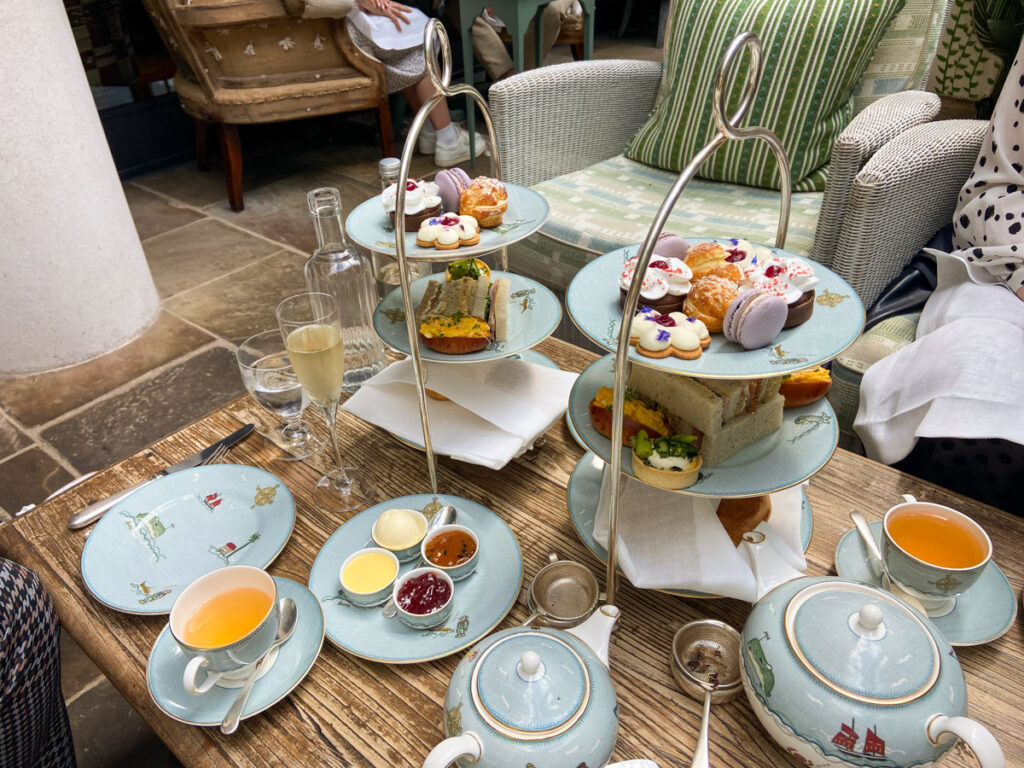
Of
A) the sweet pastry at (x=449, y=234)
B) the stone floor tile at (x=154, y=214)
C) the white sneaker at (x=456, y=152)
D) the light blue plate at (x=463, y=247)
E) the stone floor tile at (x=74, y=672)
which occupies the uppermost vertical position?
the sweet pastry at (x=449, y=234)

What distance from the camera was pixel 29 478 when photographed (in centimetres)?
178

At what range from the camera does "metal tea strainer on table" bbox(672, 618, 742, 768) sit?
25.5 inches

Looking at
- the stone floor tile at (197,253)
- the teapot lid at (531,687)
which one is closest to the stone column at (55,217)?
the stone floor tile at (197,253)

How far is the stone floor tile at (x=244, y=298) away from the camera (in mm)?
2311

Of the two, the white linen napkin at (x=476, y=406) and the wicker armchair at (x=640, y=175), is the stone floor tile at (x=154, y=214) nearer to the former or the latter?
the wicker armchair at (x=640, y=175)

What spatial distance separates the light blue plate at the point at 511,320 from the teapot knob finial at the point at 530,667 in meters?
0.41

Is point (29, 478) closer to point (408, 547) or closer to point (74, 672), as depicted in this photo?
point (74, 672)

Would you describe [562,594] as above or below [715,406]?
below

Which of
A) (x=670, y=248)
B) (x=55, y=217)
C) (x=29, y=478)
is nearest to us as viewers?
(x=670, y=248)

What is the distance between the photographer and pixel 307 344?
0.83 meters

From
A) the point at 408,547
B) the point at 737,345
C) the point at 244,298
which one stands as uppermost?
the point at 737,345

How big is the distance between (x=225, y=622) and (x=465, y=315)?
17.8 inches

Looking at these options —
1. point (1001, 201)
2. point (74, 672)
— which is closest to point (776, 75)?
point (1001, 201)

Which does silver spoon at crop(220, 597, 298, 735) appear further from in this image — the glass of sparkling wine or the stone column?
the stone column
